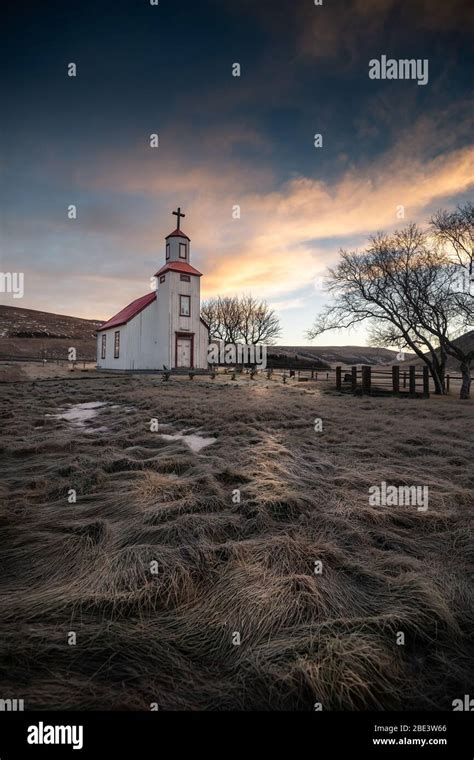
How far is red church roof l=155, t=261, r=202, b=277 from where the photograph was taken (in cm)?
2877

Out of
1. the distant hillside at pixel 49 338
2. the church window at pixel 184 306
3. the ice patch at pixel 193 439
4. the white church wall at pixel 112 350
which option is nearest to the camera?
the ice patch at pixel 193 439

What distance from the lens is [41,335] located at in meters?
78.9

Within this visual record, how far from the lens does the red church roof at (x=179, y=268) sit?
28.8m

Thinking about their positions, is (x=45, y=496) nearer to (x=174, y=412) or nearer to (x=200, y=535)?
(x=200, y=535)

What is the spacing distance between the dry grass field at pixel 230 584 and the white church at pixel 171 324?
24.3m

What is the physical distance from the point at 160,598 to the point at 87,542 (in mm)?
1134

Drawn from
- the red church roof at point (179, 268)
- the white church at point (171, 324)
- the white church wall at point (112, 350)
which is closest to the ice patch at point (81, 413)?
the white church at point (171, 324)

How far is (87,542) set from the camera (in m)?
3.07

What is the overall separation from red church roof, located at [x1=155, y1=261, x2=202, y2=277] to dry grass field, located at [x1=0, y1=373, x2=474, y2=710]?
25.8 meters

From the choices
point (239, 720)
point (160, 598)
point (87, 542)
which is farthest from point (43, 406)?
point (239, 720)

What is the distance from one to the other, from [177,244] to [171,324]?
8105 millimetres

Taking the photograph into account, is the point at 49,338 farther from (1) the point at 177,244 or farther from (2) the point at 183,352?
(2) the point at 183,352

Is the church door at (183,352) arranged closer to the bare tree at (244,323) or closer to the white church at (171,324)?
the white church at (171,324)

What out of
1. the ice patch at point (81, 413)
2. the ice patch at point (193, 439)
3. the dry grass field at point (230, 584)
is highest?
the ice patch at point (81, 413)
